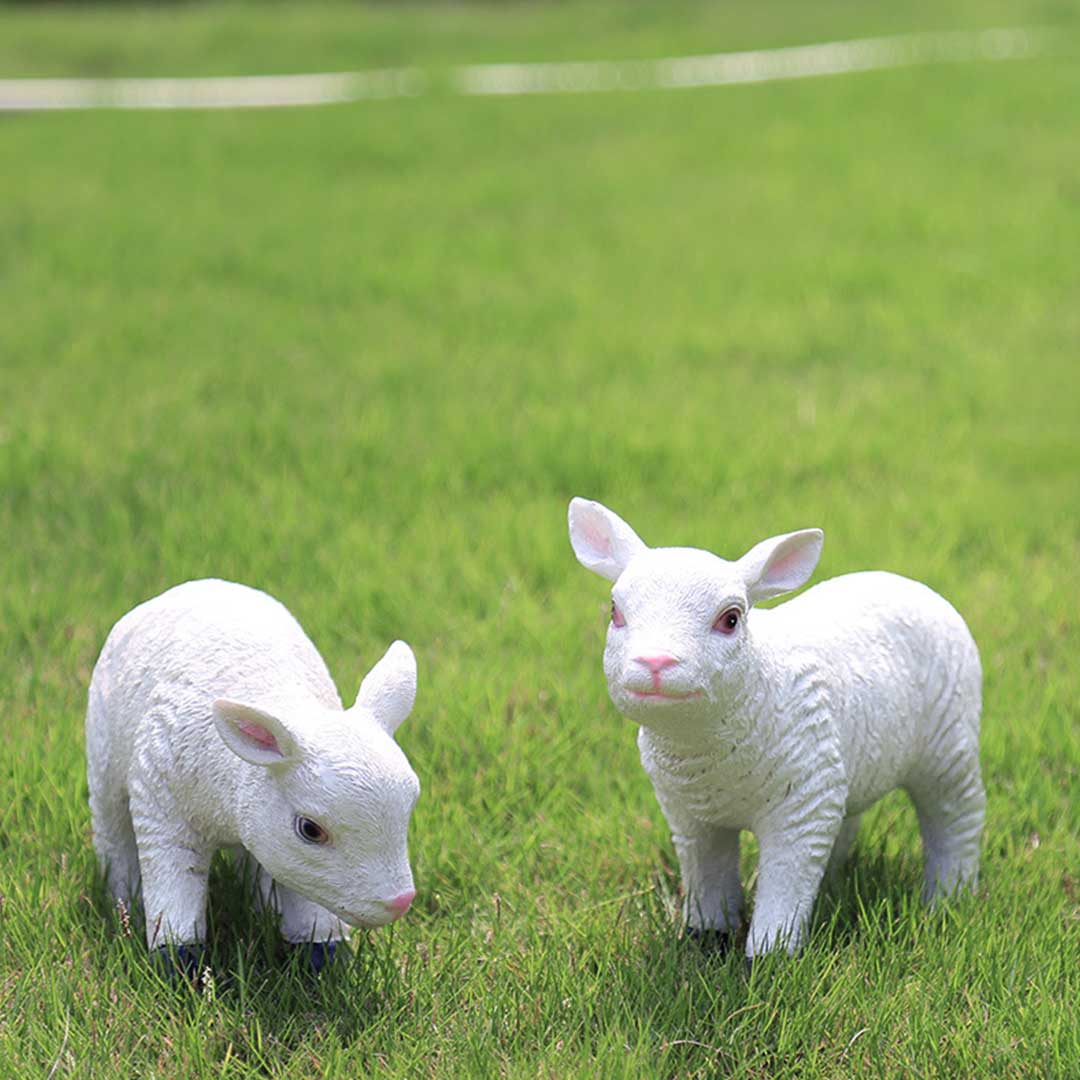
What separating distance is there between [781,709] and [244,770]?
108cm

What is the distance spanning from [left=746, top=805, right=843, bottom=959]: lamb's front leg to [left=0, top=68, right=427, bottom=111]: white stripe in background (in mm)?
9909

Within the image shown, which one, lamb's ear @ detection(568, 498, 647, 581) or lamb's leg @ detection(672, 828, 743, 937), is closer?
lamb's ear @ detection(568, 498, 647, 581)

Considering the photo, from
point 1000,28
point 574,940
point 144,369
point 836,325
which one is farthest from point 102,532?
point 1000,28

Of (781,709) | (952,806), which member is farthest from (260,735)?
(952,806)

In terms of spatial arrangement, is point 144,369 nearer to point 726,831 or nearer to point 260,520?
point 260,520

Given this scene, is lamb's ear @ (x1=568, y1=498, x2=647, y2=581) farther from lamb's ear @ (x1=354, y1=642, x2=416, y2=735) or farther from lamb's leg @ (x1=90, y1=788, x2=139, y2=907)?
lamb's leg @ (x1=90, y1=788, x2=139, y2=907)

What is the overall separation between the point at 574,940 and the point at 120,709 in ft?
3.56

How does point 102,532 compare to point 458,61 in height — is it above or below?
below

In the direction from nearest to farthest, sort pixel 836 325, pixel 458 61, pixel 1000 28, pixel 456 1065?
pixel 456 1065
pixel 836 325
pixel 458 61
pixel 1000 28

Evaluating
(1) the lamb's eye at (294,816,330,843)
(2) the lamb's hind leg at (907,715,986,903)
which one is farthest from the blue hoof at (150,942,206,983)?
(2) the lamb's hind leg at (907,715,986,903)

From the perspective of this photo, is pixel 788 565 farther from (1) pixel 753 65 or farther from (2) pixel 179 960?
(1) pixel 753 65

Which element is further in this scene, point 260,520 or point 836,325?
point 836,325

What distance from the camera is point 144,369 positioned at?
6.93 metres

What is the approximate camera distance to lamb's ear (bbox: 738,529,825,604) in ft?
10.4
